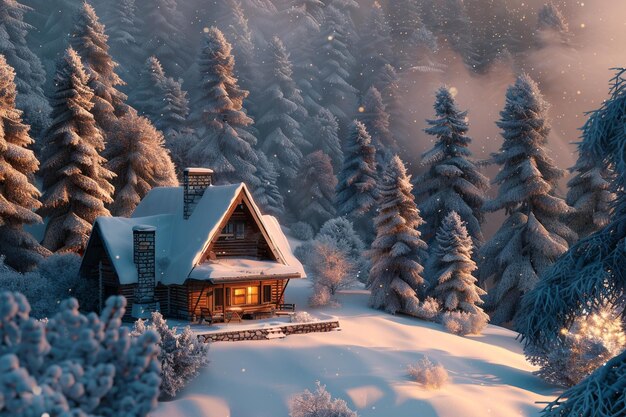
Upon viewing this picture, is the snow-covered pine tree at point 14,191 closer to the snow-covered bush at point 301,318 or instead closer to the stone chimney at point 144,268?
the stone chimney at point 144,268

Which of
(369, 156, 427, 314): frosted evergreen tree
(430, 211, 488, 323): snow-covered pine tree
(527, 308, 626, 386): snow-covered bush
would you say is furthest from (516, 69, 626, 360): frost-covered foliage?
(430, 211, 488, 323): snow-covered pine tree

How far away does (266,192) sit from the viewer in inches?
1978

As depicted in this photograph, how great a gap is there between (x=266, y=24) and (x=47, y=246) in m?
47.6

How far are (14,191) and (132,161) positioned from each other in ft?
29.3

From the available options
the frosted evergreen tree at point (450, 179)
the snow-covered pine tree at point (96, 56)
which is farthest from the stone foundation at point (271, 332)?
the snow-covered pine tree at point (96, 56)

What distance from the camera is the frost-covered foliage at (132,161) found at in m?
35.9

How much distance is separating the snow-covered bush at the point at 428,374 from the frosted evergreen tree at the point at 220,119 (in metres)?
25.3

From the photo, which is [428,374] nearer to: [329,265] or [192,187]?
[329,265]

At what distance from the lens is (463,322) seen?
3088 cm

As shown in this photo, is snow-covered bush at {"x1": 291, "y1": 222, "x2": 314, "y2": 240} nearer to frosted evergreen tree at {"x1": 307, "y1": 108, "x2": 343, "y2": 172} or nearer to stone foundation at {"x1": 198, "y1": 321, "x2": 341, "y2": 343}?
frosted evergreen tree at {"x1": 307, "y1": 108, "x2": 343, "y2": 172}

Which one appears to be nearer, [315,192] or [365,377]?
[365,377]

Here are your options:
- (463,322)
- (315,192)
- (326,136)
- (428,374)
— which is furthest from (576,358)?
(326,136)

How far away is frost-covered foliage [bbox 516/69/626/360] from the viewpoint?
857 centimetres

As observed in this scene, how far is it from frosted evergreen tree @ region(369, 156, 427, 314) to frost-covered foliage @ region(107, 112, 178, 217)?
509 inches
